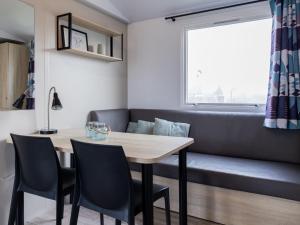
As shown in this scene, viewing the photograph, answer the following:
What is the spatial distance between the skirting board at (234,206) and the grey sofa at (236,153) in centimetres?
7

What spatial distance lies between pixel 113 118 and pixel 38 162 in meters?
1.43

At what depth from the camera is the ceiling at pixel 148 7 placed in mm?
2885

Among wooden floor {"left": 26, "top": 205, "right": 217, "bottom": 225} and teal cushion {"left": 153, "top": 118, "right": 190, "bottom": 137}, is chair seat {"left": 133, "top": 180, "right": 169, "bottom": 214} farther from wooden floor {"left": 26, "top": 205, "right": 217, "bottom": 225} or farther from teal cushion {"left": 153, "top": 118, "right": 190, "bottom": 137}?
teal cushion {"left": 153, "top": 118, "right": 190, "bottom": 137}

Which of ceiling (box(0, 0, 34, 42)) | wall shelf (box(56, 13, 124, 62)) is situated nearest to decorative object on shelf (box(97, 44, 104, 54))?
wall shelf (box(56, 13, 124, 62))

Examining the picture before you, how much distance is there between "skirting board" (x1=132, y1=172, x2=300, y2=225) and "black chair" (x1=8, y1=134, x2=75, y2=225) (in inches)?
41.3

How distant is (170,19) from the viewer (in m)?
3.18

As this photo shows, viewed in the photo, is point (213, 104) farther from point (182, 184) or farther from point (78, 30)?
point (78, 30)

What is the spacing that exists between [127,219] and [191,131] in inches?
65.2

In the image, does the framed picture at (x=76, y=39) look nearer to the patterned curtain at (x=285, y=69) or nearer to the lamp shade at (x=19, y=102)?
the lamp shade at (x=19, y=102)

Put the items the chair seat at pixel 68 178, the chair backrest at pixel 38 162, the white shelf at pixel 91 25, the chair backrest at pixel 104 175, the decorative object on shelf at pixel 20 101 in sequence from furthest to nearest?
the white shelf at pixel 91 25, the decorative object on shelf at pixel 20 101, the chair seat at pixel 68 178, the chair backrest at pixel 38 162, the chair backrest at pixel 104 175

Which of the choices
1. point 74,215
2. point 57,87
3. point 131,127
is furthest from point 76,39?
point 74,215

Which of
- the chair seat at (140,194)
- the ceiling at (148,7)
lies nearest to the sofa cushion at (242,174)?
the chair seat at (140,194)

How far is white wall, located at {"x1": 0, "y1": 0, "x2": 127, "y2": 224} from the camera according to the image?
212cm

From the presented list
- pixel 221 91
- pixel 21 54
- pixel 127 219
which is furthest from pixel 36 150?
pixel 221 91
